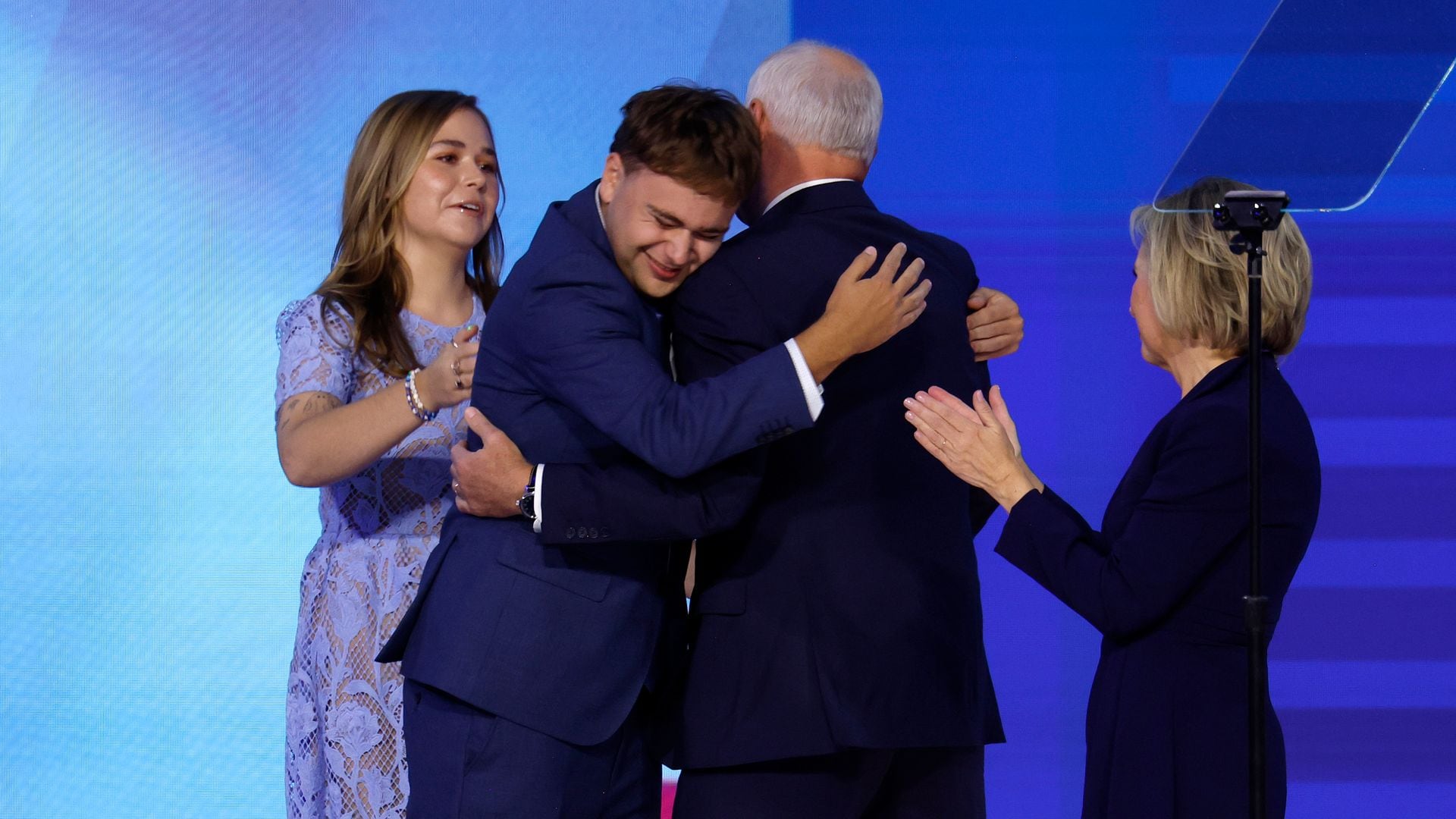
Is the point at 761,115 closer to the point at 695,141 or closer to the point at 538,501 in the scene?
the point at 695,141

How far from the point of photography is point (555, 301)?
1725 mm

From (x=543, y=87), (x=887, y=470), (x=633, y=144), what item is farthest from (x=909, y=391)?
(x=543, y=87)

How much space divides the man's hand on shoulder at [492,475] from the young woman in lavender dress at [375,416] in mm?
368

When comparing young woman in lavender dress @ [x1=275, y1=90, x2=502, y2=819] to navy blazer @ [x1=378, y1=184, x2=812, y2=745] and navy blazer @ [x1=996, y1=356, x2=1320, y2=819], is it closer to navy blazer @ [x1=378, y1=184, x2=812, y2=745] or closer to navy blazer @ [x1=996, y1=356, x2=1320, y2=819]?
navy blazer @ [x1=378, y1=184, x2=812, y2=745]

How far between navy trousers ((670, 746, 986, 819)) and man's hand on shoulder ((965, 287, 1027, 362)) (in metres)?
0.58

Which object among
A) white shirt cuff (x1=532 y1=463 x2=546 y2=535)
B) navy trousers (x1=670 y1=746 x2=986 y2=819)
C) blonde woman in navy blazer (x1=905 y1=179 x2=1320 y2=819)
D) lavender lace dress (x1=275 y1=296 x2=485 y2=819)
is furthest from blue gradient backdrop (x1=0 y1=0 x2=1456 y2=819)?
white shirt cuff (x1=532 y1=463 x2=546 y2=535)

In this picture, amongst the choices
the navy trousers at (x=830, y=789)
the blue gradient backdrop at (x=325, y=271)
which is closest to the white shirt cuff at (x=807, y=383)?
the navy trousers at (x=830, y=789)

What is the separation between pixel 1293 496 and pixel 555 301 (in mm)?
1008

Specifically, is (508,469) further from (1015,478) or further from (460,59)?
(460,59)

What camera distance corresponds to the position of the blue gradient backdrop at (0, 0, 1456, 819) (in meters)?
3.53

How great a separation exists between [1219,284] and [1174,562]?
1.41ft

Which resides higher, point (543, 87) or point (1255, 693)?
point (543, 87)

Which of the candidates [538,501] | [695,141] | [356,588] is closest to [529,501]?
[538,501]

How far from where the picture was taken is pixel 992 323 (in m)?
2.08
